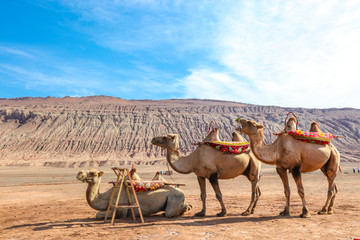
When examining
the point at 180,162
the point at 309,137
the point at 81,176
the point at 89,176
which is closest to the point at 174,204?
the point at 180,162

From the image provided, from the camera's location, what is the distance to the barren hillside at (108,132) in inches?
3189

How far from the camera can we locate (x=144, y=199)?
10.7 meters

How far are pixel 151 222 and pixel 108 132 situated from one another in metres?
87.7

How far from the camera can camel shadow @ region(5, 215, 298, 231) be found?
928cm

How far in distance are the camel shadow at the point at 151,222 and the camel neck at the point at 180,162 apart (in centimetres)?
170

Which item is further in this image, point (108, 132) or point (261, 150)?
point (108, 132)

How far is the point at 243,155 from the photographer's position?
11391 mm

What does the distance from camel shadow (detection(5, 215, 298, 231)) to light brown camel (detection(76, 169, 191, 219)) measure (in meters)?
0.30

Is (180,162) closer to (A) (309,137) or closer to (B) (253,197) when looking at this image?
(B) (253,197)

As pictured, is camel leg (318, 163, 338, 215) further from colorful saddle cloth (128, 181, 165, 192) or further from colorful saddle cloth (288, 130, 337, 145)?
colorful saddle cloth (128, 181, 165, 192)

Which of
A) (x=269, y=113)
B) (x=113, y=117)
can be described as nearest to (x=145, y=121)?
(x=113, y=117)

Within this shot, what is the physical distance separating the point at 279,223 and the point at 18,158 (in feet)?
276

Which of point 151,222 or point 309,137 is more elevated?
point 309,137

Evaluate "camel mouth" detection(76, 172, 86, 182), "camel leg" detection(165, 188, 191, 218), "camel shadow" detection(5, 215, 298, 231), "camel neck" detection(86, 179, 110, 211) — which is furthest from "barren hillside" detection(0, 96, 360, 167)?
"camel mouth" detection(76, 172, 86, 182)
